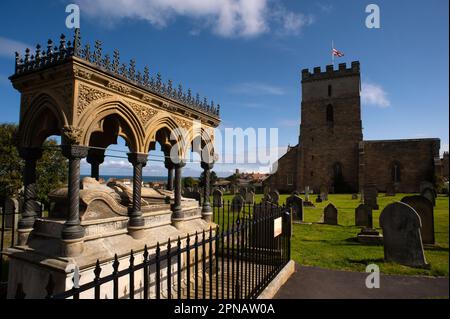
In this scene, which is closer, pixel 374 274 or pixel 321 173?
pixel 374 274

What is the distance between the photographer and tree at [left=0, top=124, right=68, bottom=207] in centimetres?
1455

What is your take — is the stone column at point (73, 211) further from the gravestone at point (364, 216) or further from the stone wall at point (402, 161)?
the stone wall at point (402, 161)

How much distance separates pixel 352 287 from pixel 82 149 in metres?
5.63

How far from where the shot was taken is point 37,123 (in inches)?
235

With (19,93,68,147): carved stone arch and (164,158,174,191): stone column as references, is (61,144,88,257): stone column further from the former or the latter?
(164,158,174,191): stone column

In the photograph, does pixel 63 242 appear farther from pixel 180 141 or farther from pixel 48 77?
pixel 180 141

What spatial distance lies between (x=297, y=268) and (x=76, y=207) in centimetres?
497

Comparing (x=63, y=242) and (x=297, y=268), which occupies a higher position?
(x=63, y=242)

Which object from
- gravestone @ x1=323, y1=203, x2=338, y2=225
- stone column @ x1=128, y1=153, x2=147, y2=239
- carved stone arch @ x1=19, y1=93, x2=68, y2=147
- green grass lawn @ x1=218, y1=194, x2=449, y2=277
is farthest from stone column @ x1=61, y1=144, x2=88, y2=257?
gravestone @ x1=323, y1=203, x2=338, y2=225

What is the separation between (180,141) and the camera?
26.8 feet

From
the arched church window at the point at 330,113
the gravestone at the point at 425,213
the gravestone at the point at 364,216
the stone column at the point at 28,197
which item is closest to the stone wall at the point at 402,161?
the arched church window at the point at 330,113

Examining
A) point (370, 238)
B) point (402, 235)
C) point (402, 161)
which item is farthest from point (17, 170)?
point (402, 161)
